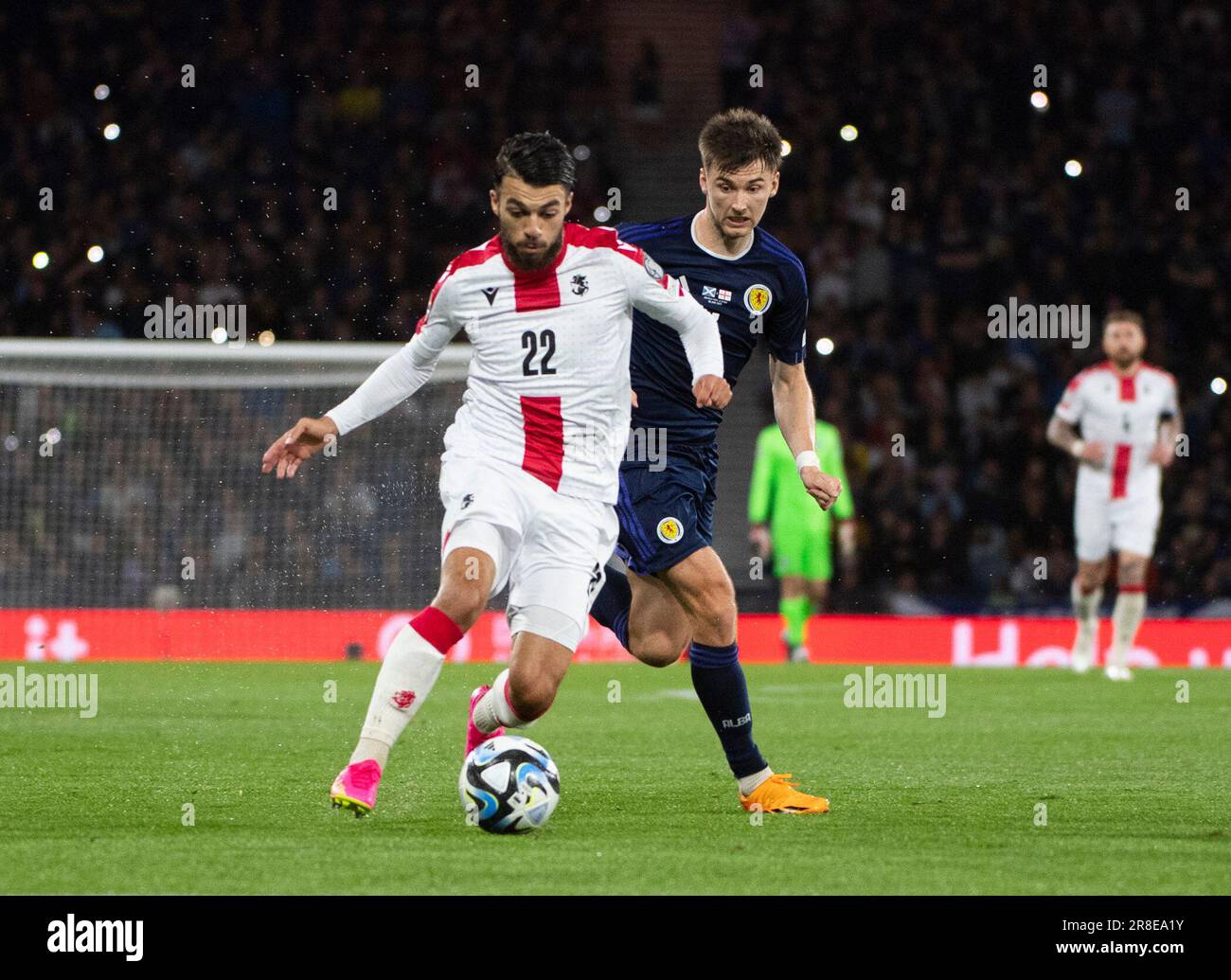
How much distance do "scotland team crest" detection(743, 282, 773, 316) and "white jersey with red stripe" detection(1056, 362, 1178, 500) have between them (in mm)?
7721

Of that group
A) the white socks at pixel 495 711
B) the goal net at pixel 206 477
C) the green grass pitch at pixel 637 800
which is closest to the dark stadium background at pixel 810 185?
the goal net at pixel 206 477

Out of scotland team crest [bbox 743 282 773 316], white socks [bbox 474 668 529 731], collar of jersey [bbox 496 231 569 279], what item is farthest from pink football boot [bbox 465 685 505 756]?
scotland team crest [bbox 743 282 773 316]

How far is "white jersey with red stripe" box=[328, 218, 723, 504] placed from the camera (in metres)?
5.91

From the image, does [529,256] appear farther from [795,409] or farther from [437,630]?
[795,409]

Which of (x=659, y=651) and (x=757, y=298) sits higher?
(x=757, y=298)

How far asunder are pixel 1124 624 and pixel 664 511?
7.98 metres

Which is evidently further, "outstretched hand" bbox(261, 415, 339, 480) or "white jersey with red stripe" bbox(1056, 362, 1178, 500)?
"white jersey with red stripe" bbox(1056, 362, 1178, 500)

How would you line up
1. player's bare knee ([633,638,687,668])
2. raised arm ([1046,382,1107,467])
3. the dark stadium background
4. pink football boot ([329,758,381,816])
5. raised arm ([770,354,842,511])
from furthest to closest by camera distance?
the dark stadium background, raised arm ([1046,382,1107,467]), player's bare knee ([633,638,687,668]), raised arm ([770,354,842,511]), pink football boot ([329,758,381,816])

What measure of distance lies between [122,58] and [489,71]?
3.68m

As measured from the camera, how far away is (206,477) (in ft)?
41.5

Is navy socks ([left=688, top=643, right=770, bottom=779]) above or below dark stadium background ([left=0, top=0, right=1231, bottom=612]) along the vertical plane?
below

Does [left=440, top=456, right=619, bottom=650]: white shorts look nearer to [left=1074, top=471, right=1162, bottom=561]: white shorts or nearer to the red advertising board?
the red advertising board

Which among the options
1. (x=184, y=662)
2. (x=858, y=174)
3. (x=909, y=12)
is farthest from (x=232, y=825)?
(x=909, y=12)
